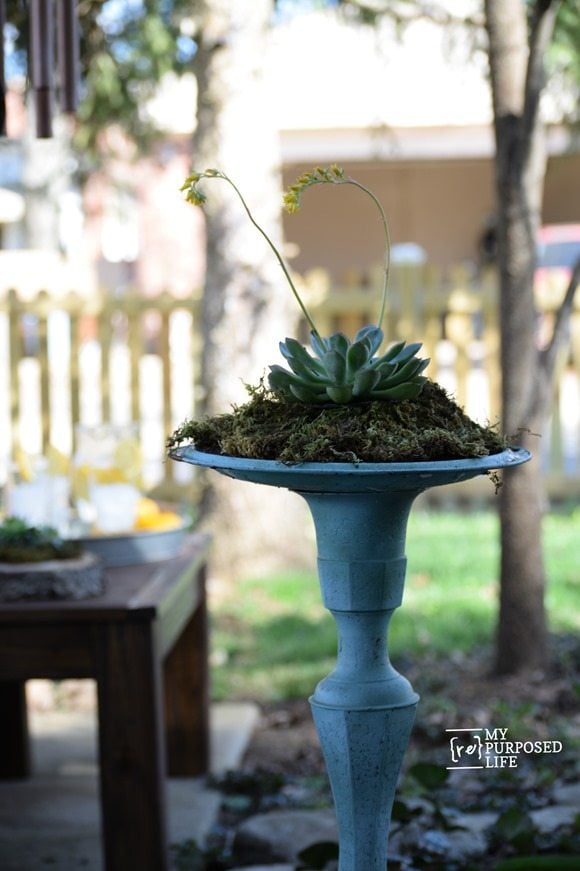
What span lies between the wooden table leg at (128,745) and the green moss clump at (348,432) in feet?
3.36

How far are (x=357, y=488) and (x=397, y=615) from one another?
4.15 meters

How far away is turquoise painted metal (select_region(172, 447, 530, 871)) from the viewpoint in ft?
6.79

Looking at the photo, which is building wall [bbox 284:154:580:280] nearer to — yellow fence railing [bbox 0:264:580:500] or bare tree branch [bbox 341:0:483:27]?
yellow fence railing [bbox 0:264:580:500]

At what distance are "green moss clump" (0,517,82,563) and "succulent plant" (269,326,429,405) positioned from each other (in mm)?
1403

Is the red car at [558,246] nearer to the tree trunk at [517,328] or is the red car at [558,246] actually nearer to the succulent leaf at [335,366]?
the tree trunk at [517,328]

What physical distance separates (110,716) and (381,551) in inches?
48.5

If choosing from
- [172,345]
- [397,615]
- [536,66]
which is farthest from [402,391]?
[172,345]

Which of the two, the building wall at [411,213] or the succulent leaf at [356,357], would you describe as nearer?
the succulent leaf at [356,357]

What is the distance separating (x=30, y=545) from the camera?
3301mm

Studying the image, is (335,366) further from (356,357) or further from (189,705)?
(189,705)

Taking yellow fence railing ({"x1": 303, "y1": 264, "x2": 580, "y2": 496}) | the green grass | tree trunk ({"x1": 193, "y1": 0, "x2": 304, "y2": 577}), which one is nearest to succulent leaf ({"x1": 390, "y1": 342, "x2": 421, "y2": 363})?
the green grass

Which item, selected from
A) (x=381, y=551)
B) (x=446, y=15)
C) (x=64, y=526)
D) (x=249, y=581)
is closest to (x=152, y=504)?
(x=64, y=526)

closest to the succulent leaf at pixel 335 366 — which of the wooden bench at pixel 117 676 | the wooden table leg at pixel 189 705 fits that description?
the wooden bench at pixel 117 676

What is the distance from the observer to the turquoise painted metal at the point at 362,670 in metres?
2.07
